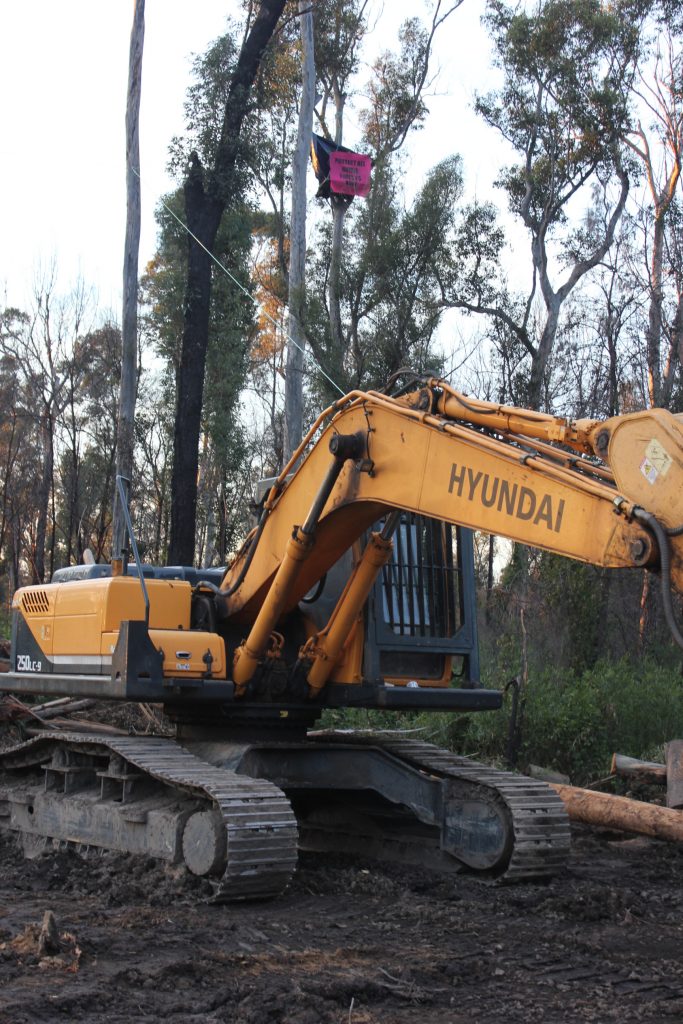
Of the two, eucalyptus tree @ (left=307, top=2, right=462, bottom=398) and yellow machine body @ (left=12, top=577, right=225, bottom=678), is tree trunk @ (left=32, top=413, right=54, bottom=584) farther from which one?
yellow machine body @ (left=12, top=577, right=225, bottom=678)

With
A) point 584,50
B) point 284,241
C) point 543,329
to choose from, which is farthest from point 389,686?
point 284,241

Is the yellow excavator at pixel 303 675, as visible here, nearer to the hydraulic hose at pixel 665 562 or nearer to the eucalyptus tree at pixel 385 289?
the hydraulic hose at pixel 665 562

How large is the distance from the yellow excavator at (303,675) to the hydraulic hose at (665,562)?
162cm

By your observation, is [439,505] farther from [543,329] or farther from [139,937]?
[543,329]

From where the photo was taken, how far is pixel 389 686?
8.64m

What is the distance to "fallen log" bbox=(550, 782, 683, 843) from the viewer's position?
985 cm

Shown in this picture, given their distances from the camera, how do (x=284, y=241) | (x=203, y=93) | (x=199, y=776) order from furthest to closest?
(x=284, y=241) → (x=203, y=93) → (x=199, y=776)

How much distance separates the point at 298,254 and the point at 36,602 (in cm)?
1675

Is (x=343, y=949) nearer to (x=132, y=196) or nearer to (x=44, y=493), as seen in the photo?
(x=132, y=196)

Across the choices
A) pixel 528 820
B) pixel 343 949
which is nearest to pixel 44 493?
pixel 528 820

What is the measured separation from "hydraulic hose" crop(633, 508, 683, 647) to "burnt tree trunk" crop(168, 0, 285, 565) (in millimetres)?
13815

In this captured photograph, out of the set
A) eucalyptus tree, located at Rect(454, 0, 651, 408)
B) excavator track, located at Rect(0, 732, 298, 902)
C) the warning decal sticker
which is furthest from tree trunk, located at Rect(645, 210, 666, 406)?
the warning decal sticker

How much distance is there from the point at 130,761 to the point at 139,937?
6.58ft

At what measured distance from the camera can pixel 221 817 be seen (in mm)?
7500
